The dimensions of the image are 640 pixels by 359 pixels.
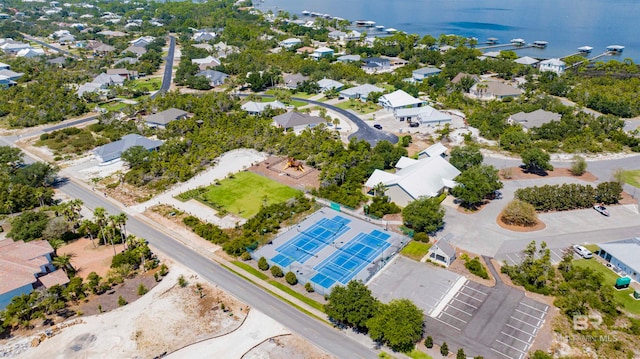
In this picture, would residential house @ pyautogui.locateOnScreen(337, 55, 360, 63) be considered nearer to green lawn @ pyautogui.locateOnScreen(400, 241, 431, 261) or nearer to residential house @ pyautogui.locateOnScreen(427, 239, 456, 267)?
green lawn @ pyautogui.locateOnScreen(400, 241, 431, 261)

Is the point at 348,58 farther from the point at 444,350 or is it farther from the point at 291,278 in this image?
the point at 444,350

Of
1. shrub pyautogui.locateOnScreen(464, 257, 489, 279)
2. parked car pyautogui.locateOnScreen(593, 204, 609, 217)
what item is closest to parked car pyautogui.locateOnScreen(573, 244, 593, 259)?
parked car pyautogui.locateOnScreen(593, 204, 609, 217)

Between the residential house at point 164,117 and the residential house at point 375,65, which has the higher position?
the residential house at point 164,117

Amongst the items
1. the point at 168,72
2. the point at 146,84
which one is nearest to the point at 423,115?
the point at 146,84

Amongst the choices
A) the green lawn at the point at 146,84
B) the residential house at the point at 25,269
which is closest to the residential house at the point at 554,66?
the green lawn at the point at 146,84

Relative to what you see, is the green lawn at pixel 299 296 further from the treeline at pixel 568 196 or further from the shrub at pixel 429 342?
the treeline at pixel 568 196

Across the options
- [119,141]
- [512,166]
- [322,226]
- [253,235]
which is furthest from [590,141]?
[119,141]
